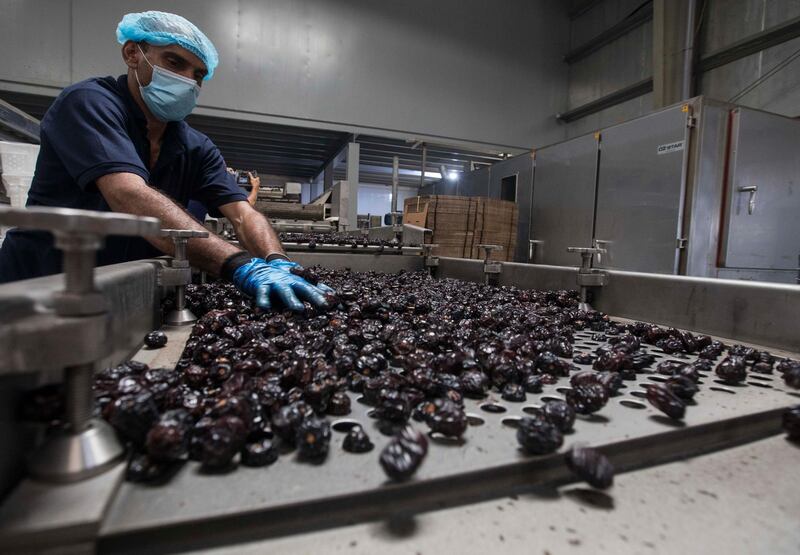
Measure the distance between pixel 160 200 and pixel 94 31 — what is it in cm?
710

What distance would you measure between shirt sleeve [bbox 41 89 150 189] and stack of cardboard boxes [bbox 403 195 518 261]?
369 centimetres

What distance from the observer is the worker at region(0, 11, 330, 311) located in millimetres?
1710

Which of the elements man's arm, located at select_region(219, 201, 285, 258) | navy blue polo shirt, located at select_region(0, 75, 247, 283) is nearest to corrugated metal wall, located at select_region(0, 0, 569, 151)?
man's arm, located at select_region(219, 201, 285, 258)

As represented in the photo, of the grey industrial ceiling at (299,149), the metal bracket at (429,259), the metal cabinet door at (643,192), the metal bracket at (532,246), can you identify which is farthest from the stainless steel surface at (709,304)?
the grey industrial ceiling at (299,149)

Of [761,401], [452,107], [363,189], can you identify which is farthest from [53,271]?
[363,189]

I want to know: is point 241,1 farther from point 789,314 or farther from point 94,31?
point 789,314

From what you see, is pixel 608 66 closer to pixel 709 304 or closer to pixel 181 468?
pixel 709 304

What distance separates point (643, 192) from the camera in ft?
14.0

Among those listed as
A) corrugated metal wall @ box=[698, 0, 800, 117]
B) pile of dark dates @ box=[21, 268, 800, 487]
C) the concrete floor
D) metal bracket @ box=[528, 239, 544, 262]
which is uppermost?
corrugated metal wall @ box=[698, 0, 800, 117]

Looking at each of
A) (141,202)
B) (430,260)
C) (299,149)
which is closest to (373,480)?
(141,202)

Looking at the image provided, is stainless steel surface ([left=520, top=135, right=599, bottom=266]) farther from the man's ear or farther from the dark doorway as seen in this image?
the man's ear

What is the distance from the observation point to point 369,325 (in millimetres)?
1490

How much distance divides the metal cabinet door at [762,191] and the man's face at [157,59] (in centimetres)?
453

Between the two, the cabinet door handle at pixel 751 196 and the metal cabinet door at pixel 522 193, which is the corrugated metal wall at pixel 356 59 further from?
the cabinet door handle at pixel 751 196
